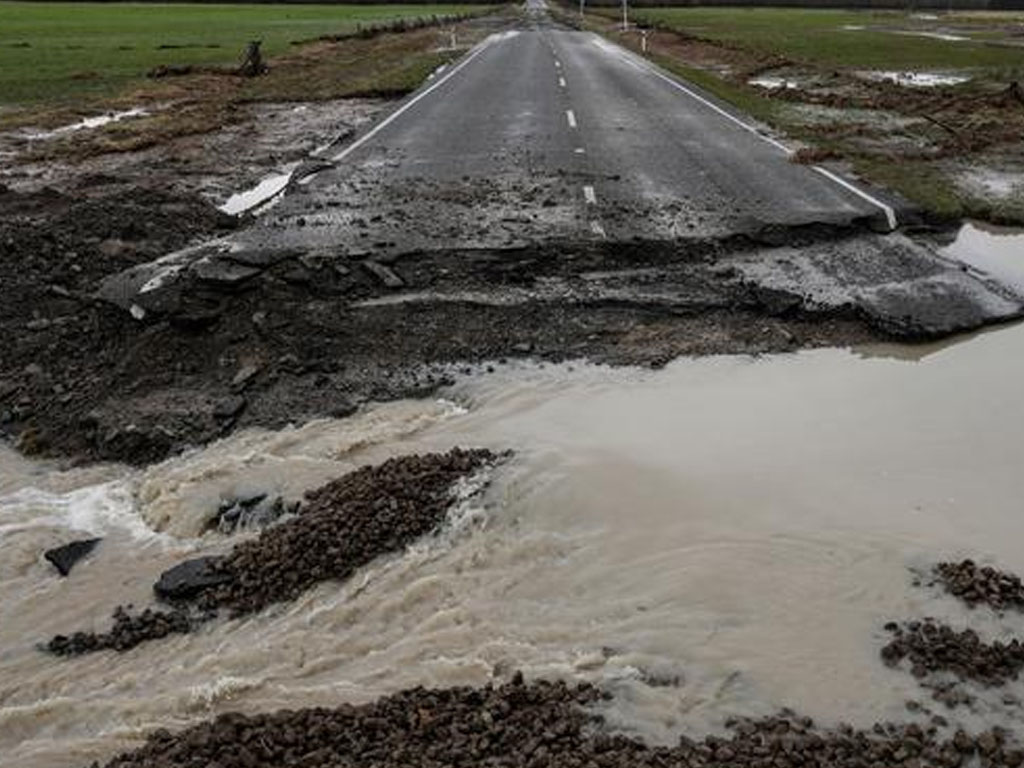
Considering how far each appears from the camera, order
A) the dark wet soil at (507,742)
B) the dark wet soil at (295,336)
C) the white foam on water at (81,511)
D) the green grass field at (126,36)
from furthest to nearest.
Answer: the green grass field at (126,36), the dark wet soil at (295,336), the white foam on water at (81,511), the dark wet soil at (507,742)

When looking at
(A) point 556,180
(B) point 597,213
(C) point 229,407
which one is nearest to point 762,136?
(A) point 556,180

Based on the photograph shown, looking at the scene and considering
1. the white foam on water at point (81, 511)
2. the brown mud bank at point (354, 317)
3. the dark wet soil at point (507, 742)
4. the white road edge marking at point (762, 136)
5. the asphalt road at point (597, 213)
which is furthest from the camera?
the white road edge marking at point (762, 136)

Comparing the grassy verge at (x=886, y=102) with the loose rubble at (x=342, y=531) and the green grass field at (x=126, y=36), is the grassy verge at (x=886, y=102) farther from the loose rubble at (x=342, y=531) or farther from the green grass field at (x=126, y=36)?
the green grass field at (x=126, y=36)

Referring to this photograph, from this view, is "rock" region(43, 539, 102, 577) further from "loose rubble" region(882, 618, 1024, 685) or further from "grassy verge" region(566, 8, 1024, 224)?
"grassy verge" region(566, 8, 1024, 224)

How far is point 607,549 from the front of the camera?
7082 millimetres

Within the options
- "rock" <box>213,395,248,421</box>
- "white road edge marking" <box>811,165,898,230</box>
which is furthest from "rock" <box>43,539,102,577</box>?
"white road edge marking" <box>811,165,898,230</box>

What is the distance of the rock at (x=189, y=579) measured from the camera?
265 inches

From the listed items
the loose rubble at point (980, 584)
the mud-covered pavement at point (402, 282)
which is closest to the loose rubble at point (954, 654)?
the loose rubble at point (980, 584)

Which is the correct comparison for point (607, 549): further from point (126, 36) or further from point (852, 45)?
point (126, 36)

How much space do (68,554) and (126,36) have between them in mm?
55837

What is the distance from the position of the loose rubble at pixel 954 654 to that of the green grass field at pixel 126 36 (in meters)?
28.4

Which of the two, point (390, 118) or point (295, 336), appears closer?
point (295, 336)

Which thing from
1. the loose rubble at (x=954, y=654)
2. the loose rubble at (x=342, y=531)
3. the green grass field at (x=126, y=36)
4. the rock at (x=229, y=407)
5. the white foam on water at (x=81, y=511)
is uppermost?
the green grass field at (x=126, y=36)

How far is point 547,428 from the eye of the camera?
28.8 feet
